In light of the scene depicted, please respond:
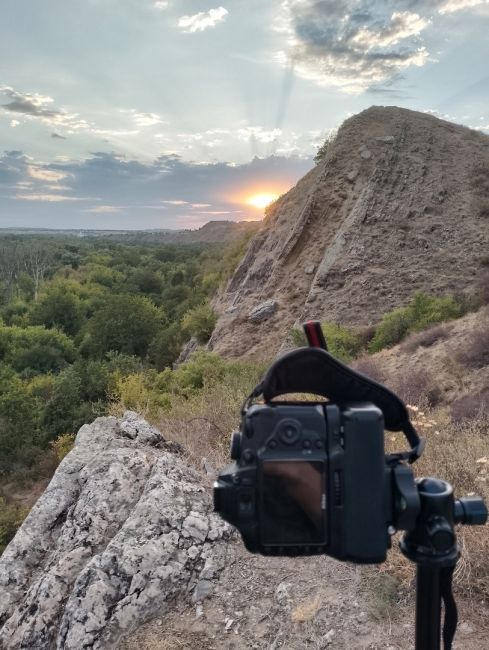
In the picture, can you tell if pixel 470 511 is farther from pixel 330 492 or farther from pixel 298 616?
pixel 298 616

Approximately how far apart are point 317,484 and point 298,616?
2227 mm

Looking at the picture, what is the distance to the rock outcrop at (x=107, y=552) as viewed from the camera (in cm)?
310

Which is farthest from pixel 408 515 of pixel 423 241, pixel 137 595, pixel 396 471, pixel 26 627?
pixel 423 241

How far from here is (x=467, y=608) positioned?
2742 millimetres

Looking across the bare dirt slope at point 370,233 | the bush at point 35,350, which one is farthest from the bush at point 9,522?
the bush at point 35,350

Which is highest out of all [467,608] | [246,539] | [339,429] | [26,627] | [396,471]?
[339,429]

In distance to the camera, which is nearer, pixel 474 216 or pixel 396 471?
pixel 396 471

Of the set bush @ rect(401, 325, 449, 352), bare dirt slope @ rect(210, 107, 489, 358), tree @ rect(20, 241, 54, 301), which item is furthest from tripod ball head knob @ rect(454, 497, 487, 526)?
tree @ rect(20, 241, 54, 301)

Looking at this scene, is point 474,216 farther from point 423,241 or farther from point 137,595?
point 137,595

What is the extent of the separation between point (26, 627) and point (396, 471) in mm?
3124

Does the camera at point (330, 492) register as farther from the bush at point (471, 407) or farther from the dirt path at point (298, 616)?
the bush at point (471, 407)

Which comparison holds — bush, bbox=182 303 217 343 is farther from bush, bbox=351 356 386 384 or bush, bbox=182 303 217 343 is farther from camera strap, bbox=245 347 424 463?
camera strap, bbox=245 347 424 463

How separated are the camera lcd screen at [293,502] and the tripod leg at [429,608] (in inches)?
10.2

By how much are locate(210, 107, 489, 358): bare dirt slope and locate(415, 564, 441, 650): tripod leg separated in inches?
547
